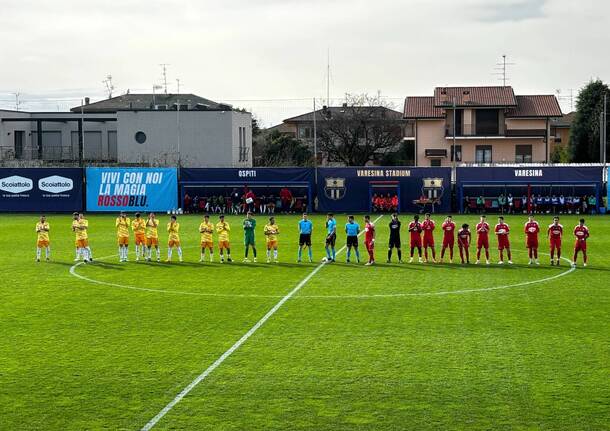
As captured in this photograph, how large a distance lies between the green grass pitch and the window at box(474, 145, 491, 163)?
50425 mm

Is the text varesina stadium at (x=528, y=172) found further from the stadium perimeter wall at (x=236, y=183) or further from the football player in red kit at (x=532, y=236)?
the football player in red kit at (x=532, y=236)

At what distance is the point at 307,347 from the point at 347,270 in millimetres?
11570

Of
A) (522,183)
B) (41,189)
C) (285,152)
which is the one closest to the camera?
(522,183)

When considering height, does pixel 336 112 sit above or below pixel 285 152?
above

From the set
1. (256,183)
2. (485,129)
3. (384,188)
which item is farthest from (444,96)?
(256,183)

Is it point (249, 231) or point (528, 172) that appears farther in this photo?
point (528, 172)

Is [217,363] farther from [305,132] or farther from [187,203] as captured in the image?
[305,132]

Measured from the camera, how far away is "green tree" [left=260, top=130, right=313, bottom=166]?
8606 cm

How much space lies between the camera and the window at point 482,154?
78688 mm

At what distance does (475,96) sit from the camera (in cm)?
8019

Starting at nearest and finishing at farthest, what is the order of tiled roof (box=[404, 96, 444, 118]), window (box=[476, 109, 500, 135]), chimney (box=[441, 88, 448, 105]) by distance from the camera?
1. window (box=[476, 109, 500, 135])
2. tiled roof (box=[404, 96, 444, 118])
3. chimney (box=[441, 88, 448, 105])

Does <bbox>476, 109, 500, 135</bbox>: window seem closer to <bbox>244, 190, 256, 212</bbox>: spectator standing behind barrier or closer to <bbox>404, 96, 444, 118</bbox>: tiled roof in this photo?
<bbox>404, 96, 444, 118</bbox>: tiled roof

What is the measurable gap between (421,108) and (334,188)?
2786 cm

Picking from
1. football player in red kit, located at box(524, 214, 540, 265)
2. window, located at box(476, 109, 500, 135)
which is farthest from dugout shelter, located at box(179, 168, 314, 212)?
window, located at box(476, 109, 500, 135)
